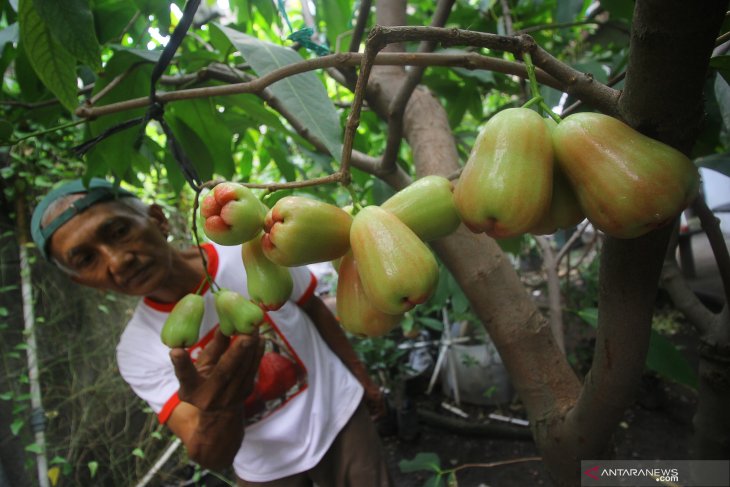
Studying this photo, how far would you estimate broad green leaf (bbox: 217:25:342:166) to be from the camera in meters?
0.52

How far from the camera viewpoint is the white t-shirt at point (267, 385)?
124 cm

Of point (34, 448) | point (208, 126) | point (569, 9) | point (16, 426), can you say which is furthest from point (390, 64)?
point (34, 448)

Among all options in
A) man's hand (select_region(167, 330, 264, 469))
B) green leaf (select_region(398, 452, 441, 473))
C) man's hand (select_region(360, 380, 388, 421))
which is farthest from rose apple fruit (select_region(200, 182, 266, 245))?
man's hand (select_region(360, 380, 388, 421))

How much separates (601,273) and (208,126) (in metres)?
0.82

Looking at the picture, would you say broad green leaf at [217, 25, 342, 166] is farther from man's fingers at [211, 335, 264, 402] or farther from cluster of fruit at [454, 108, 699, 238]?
man's fingers at [211, 335, 264, 402]

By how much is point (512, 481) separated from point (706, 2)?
1.82 m

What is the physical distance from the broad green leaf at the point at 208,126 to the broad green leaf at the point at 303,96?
0.34 m

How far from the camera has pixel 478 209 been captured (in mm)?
353

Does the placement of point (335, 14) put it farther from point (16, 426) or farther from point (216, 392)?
point (16, 426)

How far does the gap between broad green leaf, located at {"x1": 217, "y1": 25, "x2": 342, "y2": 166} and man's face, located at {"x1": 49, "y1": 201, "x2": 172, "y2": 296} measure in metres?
0.66

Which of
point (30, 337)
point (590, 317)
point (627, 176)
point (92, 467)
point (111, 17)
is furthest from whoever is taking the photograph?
point (92, 467)

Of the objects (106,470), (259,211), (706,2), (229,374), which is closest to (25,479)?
(106,470)

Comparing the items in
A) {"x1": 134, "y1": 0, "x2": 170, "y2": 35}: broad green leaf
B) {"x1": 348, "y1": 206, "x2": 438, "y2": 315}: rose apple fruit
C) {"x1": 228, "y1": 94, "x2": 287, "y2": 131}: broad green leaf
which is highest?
{"x1": 134, "y1": 0, "x2": 170, "y2": 35}: broad green leaf

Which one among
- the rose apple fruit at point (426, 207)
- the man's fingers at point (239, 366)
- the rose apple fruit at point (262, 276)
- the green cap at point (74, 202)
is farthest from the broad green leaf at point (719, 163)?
the green cap at point (74, 202)
